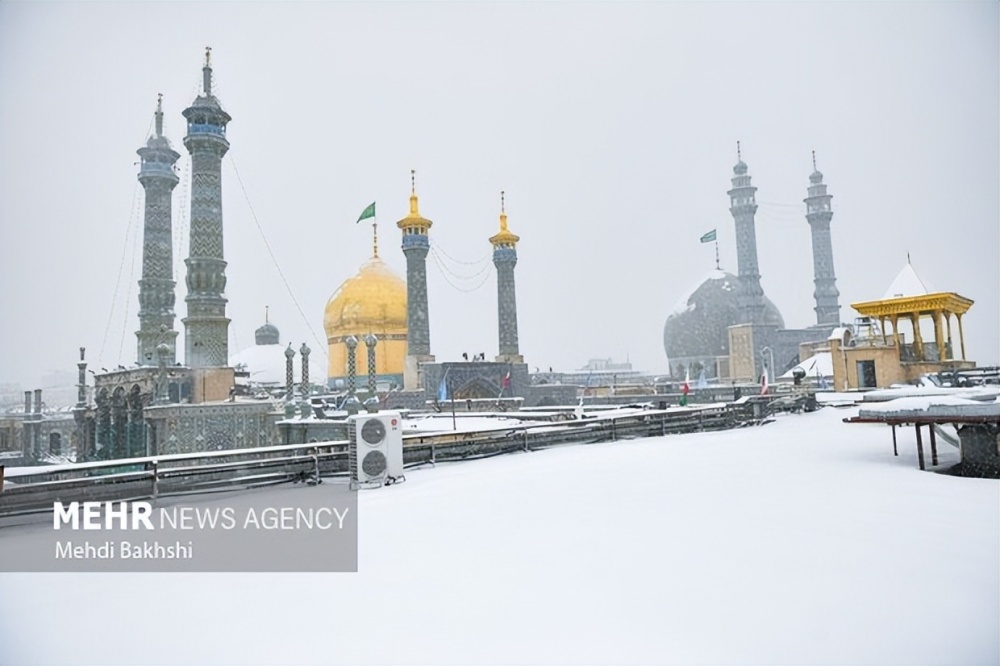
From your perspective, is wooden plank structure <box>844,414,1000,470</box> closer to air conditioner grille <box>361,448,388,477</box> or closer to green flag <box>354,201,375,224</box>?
air conditioner grille <box>361,448,388,477</box>

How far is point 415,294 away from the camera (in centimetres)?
3991

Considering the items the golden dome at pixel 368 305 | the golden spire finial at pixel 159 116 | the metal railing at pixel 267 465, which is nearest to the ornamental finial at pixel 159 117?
the golden spire finial at pixel 159 116

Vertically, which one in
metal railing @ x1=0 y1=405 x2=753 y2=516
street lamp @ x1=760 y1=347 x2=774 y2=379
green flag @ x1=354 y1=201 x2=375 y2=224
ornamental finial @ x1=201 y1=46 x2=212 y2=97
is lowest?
metal railing @ x1=0 y1=405 x2=753 y2=516

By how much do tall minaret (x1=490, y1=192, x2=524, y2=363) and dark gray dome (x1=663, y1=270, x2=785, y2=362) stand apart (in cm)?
2176

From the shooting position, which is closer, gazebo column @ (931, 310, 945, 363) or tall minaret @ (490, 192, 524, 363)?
gazebo column @ (931, 310, 945, 363)

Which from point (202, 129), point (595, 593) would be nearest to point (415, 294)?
point (202, 129)

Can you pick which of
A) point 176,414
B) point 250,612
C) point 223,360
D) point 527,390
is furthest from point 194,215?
point 250,612

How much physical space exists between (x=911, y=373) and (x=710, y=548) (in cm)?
2684

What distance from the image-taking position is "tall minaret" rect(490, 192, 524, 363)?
1666 inches

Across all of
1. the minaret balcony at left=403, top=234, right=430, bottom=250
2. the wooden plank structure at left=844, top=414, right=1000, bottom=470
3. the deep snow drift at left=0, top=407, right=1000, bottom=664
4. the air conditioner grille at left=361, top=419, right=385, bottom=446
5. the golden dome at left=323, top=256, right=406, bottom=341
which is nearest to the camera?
the deep snow drift at left=0, top=407, right=1000, bottom=664

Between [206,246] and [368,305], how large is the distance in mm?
14401

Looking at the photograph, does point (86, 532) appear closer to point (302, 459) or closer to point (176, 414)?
point (302, 459)

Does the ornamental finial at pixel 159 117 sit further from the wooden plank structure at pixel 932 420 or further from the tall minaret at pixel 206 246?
the wooden plank structure at pixel 932 420

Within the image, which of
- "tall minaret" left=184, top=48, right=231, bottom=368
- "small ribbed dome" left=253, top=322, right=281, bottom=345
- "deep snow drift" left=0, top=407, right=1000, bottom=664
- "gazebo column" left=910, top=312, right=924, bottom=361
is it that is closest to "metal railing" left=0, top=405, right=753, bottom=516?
"deep snow drift" left=0, top=407, right=1000, bottom=664
